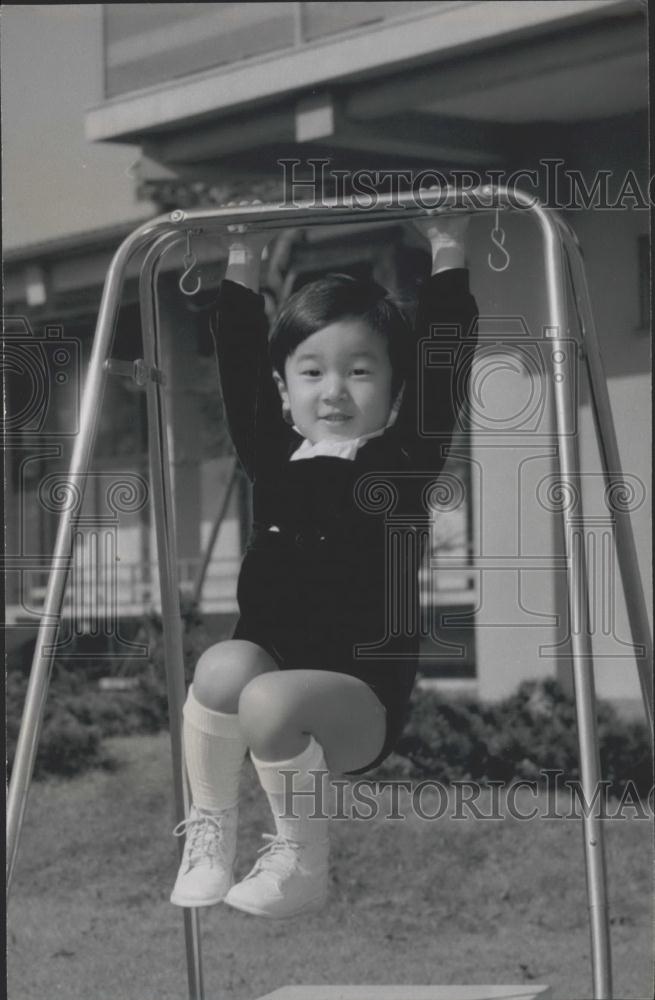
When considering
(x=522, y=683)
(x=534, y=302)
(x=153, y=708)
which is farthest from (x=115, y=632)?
(x=534, y=302)

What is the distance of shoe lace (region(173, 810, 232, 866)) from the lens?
8.95 ft

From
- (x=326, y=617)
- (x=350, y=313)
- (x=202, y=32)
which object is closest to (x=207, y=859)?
(x=326, y=617)

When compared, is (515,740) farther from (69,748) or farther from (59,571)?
(59,571)

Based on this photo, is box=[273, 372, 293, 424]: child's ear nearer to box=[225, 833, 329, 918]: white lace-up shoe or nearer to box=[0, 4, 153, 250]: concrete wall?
box=[225, 833, 329, 918]: white lace-up shoe

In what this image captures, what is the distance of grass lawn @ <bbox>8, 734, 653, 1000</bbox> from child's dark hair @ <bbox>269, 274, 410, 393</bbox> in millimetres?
2297

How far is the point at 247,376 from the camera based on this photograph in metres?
2.98

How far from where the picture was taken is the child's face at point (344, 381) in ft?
9.57

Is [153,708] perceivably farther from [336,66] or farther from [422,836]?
[336,66]

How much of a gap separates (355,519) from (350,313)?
0.40 m

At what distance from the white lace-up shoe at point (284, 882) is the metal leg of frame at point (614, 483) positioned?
0.67m

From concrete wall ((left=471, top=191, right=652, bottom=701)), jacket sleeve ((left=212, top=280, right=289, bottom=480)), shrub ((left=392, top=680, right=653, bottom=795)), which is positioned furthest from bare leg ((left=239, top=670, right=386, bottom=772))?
shrub ((left=392, top=680, right=653, bottom=795))

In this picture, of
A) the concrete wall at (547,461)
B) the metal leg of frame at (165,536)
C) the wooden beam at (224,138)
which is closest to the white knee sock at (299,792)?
the metal leg of frame at (165,536)

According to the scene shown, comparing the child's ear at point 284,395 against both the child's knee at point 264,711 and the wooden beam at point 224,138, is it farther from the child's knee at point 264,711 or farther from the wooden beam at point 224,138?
the wooden beam at point 224,138

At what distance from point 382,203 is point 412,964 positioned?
9.23 ft
